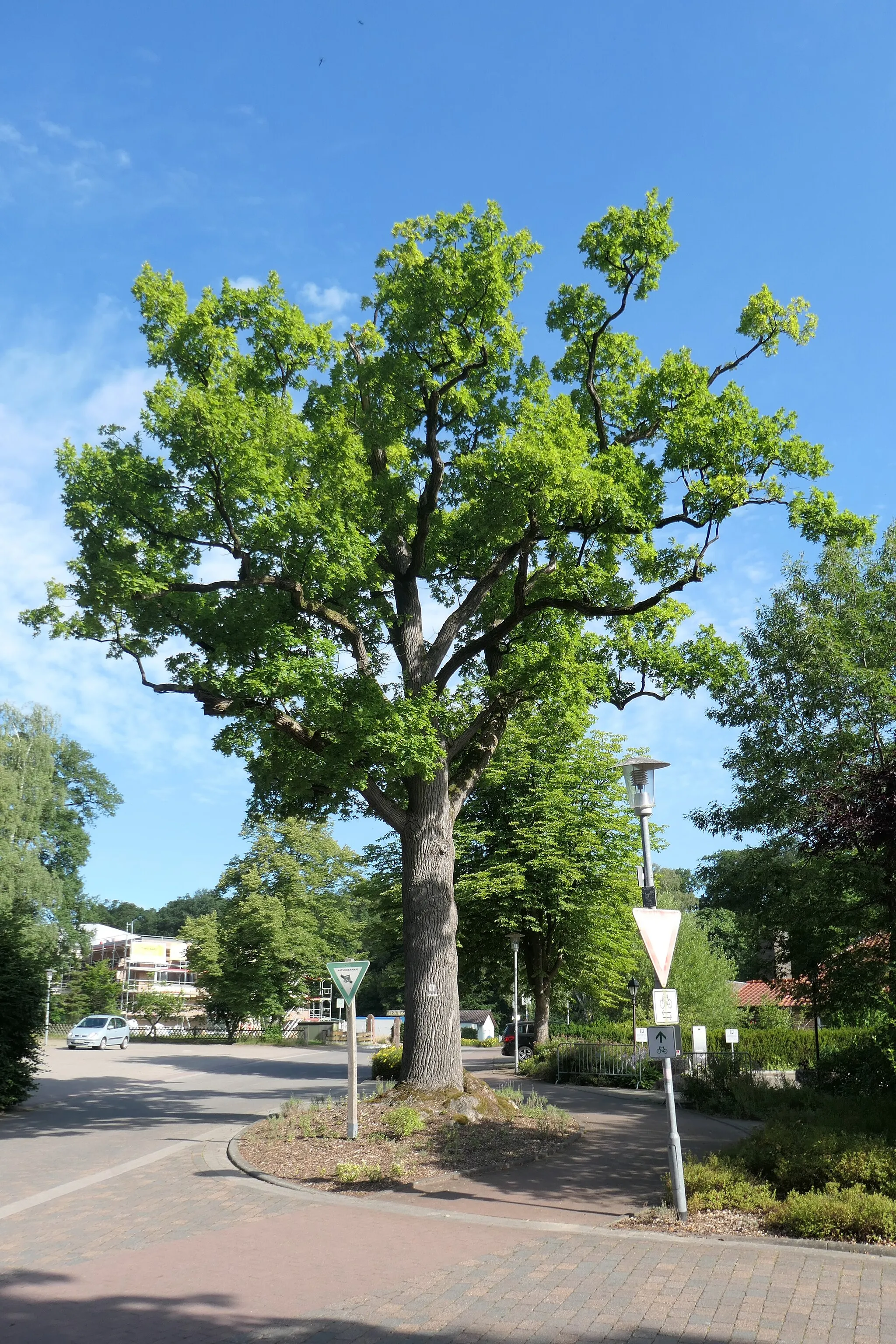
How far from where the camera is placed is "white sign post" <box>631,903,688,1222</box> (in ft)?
28.6

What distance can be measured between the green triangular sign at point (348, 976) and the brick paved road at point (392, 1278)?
3.29 m

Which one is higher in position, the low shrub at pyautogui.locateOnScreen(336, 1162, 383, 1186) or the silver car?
the low shrub at pyautogui.locateOnScreen(336, 1162, 383, 1186)

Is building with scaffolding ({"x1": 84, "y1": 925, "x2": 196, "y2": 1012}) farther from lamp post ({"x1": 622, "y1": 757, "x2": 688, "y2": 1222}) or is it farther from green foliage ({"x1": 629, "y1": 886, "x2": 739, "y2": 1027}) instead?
lamp post ({"x1": 622, "y1": 757, "x2": 688, "y2": 1222})

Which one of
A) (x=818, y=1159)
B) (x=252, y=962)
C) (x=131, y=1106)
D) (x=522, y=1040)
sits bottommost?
(x=522, y=1040)

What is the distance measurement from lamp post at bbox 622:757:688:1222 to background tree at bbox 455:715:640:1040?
17.3m

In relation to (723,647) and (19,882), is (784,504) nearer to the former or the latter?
(723,647)

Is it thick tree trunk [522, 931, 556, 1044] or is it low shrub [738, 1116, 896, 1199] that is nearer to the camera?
low shrub [738, 1116, 896, 1199]

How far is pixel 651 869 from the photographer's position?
9.63 m

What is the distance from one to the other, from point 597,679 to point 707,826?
11.3 metres

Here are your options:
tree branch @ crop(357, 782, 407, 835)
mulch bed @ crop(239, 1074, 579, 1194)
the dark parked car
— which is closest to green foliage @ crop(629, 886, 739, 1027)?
the dark parked car

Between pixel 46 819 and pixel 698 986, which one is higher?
pixel 46 819

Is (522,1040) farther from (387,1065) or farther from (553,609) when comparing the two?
(553,609)

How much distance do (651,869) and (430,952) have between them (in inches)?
220

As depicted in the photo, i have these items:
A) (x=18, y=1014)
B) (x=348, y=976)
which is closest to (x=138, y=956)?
(x=18, y=1014)
